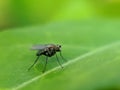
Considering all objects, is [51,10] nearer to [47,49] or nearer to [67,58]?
[47,49]

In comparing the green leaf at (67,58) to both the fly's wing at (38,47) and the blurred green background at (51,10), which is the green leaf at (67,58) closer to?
the fly's wing at (38,47)

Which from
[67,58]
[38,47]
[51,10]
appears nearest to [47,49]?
[38,47]

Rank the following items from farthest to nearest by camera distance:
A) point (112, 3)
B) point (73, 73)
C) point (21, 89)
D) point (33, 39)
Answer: point (112, 3) < point (33, 39) < point (73, 73) < point (21, 89)

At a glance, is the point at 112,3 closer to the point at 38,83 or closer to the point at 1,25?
the point at 1,25

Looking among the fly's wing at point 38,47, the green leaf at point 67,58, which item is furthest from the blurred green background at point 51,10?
the fly's wing at point 38,47

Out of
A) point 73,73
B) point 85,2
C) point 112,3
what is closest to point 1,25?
point 85,2

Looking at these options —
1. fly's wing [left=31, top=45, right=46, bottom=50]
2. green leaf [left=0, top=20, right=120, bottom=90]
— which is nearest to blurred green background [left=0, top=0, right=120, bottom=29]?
green leaf [left=0, top=20, right=120, bottom=90]
